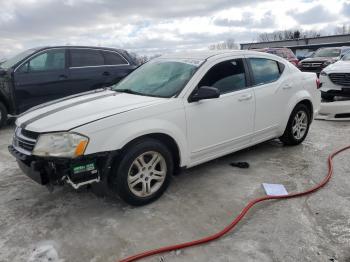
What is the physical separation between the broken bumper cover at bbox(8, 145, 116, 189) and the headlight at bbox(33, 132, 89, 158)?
0.05 m

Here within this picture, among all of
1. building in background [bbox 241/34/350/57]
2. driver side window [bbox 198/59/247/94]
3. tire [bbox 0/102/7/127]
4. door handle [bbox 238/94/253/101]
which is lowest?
tire [bbox 0/102/7/127]

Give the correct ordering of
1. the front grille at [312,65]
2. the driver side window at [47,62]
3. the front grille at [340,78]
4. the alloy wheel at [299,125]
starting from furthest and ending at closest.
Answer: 1. the front grille at [312,65]
2. the front grille at [340,78]
3. the driver side window at [47,62]
4. the alloy wheel at [299,125]

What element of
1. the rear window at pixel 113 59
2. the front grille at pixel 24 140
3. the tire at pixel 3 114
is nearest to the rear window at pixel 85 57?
the rear window at pixel 113 59

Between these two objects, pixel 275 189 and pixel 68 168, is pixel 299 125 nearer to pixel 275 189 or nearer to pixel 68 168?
pixel 275 189

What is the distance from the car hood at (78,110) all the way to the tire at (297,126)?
2552 mm

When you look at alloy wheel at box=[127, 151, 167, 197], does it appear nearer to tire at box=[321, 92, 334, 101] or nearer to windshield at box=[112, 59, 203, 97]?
windshield at box=[112, 59, 203, 97]

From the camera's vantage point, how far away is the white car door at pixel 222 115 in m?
4.09

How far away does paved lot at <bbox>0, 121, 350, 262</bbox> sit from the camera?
2.98m

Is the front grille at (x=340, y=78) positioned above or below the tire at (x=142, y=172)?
above

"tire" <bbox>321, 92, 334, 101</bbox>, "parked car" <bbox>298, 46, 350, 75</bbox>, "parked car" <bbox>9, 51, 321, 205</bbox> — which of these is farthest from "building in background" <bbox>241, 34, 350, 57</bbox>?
"parked car" <bbox>9, 51, 321, 205</bbox>

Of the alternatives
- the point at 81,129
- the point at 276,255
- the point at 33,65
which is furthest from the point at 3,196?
the point at 33,65

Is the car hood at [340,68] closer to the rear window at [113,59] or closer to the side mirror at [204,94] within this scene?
the rear window at [113,59]

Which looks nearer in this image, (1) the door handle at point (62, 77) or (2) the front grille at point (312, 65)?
Answer: (1) the door handle at point (62, 77)

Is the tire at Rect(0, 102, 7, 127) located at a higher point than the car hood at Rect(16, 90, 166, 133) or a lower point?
lower
